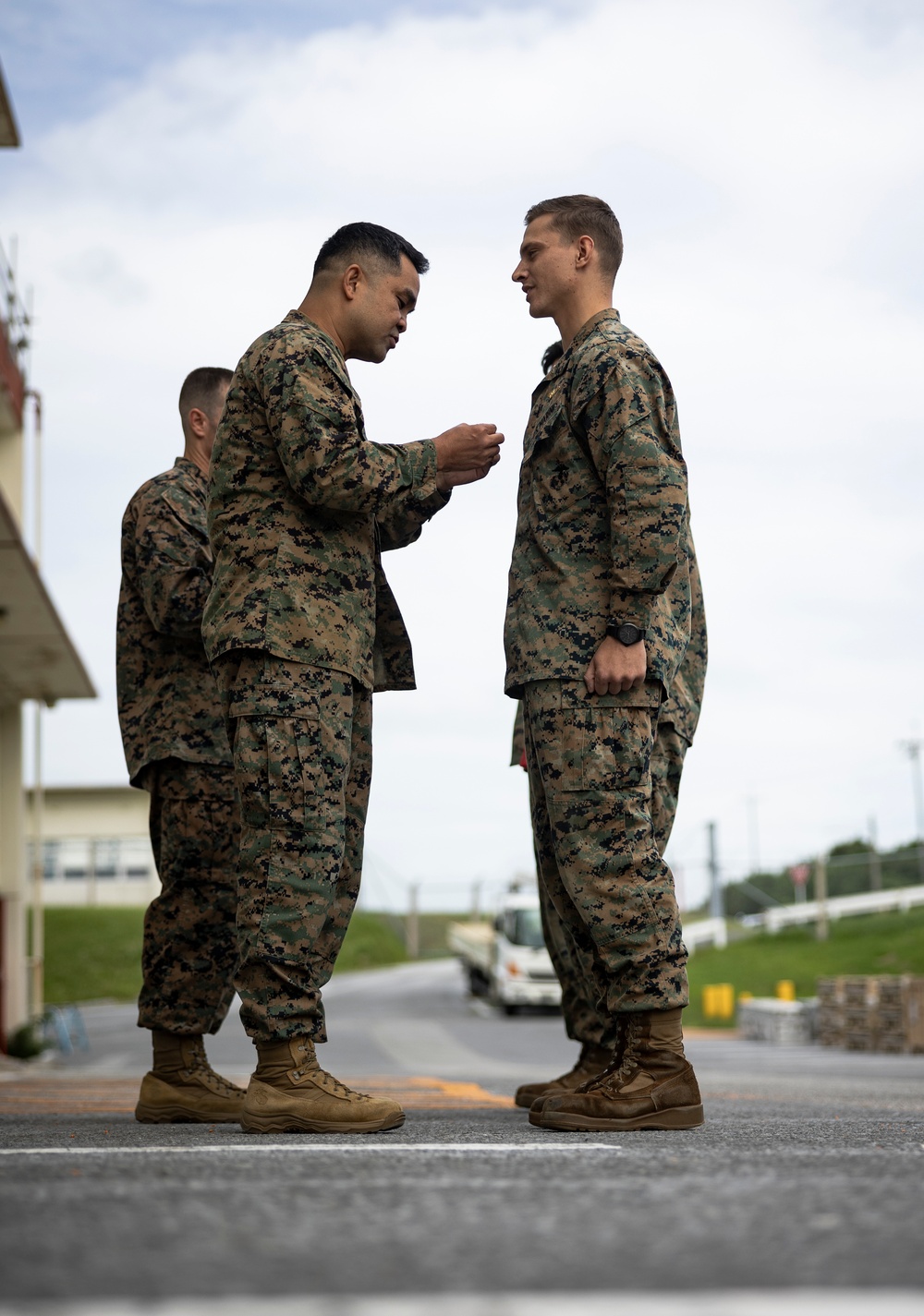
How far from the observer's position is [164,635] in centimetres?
462

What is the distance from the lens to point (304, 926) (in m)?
3.53

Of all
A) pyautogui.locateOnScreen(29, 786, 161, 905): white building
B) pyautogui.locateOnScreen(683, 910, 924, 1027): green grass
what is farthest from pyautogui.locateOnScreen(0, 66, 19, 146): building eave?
pyautogui.locateOnScreen(29, 786, 161, 905): white building

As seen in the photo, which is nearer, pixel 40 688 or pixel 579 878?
pixel 579 878

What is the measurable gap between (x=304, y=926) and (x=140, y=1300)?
2.17 m

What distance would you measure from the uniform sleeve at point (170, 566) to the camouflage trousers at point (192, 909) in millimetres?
439

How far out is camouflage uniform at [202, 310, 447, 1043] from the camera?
354 centimetres

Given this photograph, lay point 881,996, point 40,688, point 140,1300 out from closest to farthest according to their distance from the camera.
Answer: point 140,1300, point 40,688, point 881,996

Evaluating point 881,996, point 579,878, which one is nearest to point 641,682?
point 579,878

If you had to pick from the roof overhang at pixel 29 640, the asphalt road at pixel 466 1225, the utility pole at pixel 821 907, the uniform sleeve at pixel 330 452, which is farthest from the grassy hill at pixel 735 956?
the asphalt road at pixel 466 1225

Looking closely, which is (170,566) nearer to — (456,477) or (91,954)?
(456,477)

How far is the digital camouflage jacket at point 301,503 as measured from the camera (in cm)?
369

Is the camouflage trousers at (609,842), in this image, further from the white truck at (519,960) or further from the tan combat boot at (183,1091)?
the white truck at (519,960)

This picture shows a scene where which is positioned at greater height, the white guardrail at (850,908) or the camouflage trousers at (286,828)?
the camouflage trousers at (286,828)

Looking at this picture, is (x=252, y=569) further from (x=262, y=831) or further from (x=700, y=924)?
(x=700, y=924)
